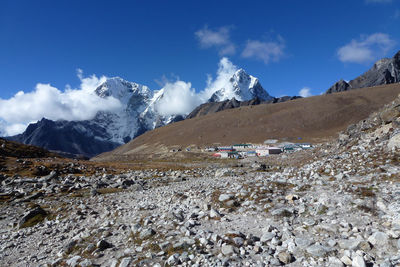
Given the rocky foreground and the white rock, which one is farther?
the rocky foreground

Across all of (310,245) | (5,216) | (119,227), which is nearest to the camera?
(310,245)

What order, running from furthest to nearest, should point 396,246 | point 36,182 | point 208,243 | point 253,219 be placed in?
point 36,182
point 253,219
point 208,243
point 396,246

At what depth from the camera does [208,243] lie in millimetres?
8859

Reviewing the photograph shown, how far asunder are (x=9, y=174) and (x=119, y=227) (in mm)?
30233

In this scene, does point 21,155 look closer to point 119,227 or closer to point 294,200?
point 119,227

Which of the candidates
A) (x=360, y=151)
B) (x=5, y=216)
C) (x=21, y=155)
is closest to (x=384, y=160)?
(x=360, y=151)

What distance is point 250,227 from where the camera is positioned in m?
10.2

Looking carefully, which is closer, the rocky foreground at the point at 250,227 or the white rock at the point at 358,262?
the white rock at the point at 358,262

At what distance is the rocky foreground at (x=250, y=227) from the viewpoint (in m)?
7.61

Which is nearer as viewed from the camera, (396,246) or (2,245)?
(396,246)

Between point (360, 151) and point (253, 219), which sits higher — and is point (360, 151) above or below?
above

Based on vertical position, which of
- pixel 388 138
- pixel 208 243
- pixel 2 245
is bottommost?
pixel 2 245

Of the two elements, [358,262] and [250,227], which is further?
[250,227]

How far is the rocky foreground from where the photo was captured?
25.0 feet
